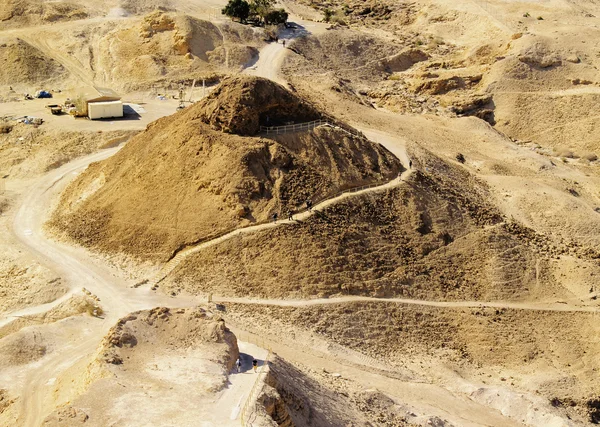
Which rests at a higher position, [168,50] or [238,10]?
[238,10]

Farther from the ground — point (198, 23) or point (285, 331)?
point (198, 23)

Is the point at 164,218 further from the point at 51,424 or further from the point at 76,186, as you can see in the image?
the point at 51,424

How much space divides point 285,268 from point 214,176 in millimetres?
6546

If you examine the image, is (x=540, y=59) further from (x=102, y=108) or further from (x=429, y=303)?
(x=429, y=303)

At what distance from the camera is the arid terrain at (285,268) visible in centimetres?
3406

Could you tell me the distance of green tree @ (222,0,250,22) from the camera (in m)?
83.1

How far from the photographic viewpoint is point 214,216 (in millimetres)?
45781

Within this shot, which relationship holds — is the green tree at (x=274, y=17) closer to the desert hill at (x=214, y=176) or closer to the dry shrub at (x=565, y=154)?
the dry shrub at (x=565, y=154)

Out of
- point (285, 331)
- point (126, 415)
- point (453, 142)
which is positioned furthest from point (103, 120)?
point (126, 415)

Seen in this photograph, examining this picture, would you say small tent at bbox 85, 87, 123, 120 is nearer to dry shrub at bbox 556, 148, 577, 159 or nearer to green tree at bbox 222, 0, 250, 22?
green tree at bbox 222, 0, 250, 22

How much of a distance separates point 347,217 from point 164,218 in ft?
32.2

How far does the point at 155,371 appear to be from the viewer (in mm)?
32594

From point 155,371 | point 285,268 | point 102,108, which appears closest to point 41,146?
point 102,108

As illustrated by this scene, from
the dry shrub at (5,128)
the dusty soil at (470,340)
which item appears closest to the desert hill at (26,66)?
the dry shrub at (5,128)
